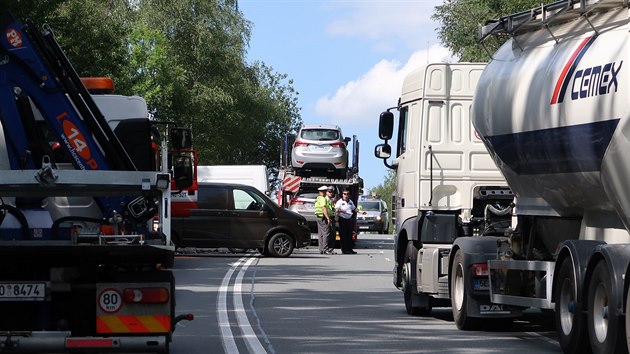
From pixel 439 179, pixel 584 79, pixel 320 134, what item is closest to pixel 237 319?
pixel 439 179

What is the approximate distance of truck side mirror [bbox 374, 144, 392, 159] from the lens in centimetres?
1964

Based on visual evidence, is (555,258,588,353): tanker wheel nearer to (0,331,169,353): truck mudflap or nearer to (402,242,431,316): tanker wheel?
(0,331,169,353): truck mudflap

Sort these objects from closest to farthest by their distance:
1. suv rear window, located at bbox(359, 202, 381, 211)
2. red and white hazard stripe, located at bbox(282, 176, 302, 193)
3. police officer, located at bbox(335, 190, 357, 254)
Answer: police officer, located at bbox(335, 190, 357, 254) → red and white hazard stripe, located at bbox(282, 176, 302, 193) → suv rear window, located at bbox(359, 202, 381, 211)

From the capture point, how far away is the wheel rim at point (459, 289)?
1574 centimetres

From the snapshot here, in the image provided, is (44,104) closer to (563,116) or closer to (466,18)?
(563,116)

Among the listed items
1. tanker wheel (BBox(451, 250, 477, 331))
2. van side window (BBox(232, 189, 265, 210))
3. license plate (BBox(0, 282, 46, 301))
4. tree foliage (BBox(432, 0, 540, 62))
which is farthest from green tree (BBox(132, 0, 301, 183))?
license plate (BBox(0, 282, 46, 301))

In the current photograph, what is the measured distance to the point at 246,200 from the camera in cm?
3416

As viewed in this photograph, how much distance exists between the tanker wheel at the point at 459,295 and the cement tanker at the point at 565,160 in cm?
3

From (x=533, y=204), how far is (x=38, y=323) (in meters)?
6.06

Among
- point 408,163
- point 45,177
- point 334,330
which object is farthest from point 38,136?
point 408,163

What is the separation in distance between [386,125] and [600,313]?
793 cm

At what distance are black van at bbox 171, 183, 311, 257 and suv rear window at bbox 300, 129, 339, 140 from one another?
10.0 m

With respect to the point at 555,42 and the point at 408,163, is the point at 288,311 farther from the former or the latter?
the point at 555,42

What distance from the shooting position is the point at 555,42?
45.1 feet
